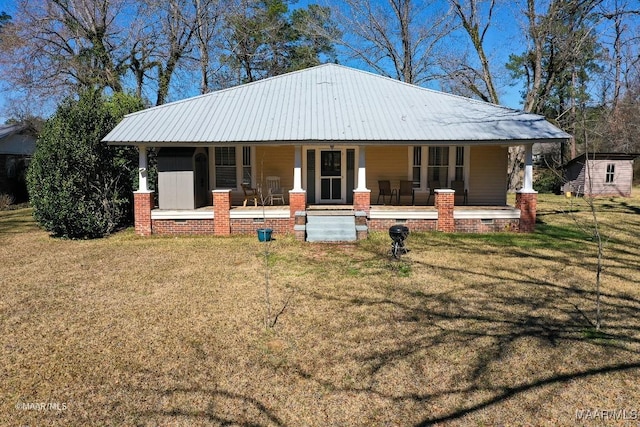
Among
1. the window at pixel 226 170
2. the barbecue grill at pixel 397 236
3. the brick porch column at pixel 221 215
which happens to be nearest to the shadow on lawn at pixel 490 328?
the barbecue grill at pixel 397 236

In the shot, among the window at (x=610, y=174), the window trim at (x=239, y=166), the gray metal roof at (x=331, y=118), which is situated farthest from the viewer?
the window at (x=610, y=174)

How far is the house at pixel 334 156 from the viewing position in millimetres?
11727

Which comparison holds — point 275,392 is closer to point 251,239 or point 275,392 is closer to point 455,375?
point 455,375

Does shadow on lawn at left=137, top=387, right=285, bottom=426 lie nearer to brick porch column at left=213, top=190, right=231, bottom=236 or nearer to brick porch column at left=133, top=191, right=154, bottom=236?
brick porch column at left=213, top=190, right=231, bottom=236

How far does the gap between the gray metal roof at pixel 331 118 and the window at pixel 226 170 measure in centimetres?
151

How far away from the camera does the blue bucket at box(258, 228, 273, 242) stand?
1020 centimetres

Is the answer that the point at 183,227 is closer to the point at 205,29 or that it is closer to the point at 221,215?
the point at 221,215

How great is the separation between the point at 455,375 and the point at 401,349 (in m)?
0.74

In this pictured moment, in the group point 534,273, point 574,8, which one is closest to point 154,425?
point 534,273

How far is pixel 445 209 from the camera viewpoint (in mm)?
11734

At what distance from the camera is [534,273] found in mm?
7914

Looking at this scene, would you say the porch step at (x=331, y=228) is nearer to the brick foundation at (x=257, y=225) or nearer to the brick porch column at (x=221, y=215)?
the brick foundation at (x=257, y=225)

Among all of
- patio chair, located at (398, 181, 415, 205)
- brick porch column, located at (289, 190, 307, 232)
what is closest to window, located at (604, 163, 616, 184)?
patio chair, located at (398, 181, 415, 205)

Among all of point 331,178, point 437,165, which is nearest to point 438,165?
point 437,165
